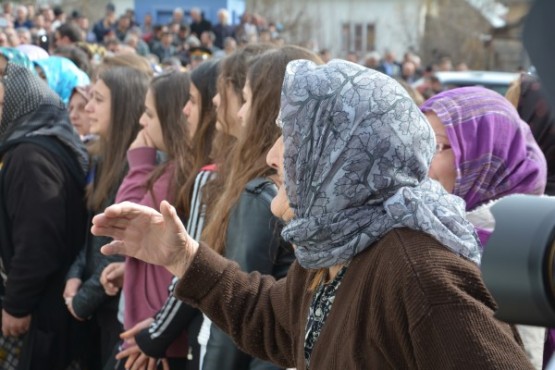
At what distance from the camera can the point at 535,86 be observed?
2.90 feet

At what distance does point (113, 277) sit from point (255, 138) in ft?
4.33

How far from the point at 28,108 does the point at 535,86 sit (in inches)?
164

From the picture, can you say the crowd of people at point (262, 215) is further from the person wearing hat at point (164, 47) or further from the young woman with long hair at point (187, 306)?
the person wearing hat at point (164, 47)

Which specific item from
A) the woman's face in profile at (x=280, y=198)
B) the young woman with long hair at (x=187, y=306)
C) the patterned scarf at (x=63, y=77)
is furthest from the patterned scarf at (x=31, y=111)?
the woman's face in profile at (x=280, y=198)

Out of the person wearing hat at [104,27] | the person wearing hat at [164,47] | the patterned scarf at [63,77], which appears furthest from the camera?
the person wearing hat at [104,27]

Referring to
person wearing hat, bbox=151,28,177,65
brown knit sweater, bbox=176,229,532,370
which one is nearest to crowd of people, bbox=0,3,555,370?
brown knit sweater, bbox=176,229,532,370

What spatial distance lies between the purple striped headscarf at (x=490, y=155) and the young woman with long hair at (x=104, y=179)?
1899 mm

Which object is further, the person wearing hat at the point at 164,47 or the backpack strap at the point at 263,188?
the person wearing hat at the point at 164,47

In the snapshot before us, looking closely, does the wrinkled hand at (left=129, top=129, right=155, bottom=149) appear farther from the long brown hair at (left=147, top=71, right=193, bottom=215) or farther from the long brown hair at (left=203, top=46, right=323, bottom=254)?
the long brown hair at (left=203, top=46, right=323, bottom=254)

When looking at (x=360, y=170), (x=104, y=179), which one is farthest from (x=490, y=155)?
(x=104, y=179)

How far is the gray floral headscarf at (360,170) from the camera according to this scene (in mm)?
1893

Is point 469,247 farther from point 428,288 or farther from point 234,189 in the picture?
point 234,189

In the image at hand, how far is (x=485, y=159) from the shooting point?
2.85m

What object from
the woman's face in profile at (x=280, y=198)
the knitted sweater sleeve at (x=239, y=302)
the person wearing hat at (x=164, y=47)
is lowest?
the person wearing hat at (x=164, y=47)
